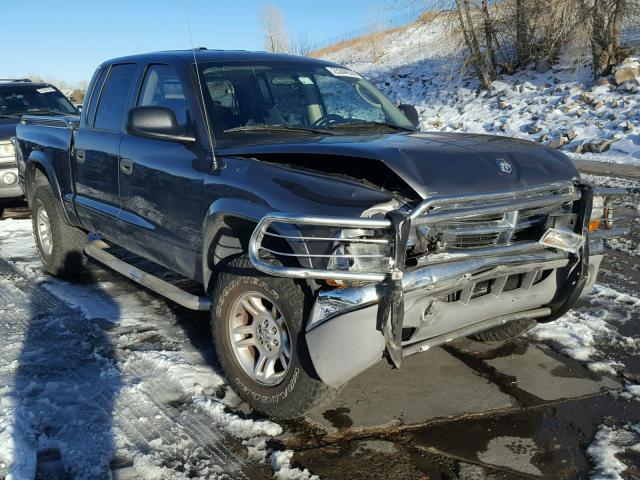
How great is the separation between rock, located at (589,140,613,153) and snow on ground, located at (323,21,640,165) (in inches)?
1.2

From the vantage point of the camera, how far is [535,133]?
16.5 m

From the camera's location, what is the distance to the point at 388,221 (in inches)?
107

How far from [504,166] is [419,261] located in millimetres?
740

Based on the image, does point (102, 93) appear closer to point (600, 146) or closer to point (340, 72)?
point (340, 72)

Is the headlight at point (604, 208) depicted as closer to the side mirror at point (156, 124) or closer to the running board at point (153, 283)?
the running board at point (153, 283)

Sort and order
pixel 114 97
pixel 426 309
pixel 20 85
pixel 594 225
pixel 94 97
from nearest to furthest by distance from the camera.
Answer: pixel 426 309 < pixel 594 225 < pixel 114 97 < pixel 94 97 < pixel 20 85

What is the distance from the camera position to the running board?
3.80 meters

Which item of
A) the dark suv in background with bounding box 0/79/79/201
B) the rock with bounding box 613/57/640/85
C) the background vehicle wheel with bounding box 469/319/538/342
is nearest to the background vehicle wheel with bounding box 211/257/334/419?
the background vehicle wheel with bounding box 469/319/538/342

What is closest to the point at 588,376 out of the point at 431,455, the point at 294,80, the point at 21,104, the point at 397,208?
the point at 431,455

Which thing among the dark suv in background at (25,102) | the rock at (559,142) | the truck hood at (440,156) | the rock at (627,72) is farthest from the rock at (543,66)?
the truck hood at (440,156)

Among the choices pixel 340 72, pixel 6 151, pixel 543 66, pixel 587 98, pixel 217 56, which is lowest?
pixel 587 98

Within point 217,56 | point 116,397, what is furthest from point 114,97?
point 116,397

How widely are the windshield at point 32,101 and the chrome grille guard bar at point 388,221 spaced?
8.30 meters

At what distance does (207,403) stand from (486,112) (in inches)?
711
